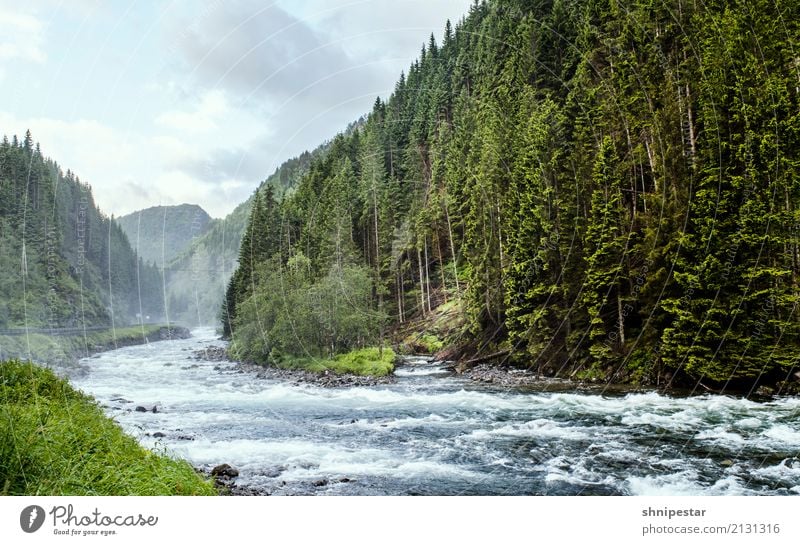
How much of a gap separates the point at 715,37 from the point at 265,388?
33.1ft

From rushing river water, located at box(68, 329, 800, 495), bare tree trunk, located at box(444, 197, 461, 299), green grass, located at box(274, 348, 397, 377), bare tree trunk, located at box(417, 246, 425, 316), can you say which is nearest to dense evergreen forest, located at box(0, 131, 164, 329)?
rushing river water, located at box(68, 329, 800, 495)

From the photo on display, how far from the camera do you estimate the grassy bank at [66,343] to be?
16.9 ft

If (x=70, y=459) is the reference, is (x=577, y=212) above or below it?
above

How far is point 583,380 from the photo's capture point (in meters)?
9.45

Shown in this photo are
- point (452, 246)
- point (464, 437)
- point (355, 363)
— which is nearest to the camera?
point (464, 437)

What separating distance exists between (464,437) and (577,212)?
5010mm

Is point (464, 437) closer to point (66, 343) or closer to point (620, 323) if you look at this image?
point (620, 323)

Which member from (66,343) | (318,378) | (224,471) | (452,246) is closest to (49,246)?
(66,343)

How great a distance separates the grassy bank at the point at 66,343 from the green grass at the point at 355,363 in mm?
3677

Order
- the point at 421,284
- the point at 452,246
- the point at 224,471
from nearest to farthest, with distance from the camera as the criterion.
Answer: the point at 224,471 < the point at 421,284 < the point at 452,246

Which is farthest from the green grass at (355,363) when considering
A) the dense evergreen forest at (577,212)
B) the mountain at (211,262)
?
the mountain at (211,262)

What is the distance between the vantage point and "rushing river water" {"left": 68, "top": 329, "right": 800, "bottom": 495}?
15.6 ft

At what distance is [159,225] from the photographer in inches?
182

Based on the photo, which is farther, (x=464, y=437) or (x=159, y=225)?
(x=464, y=437)
